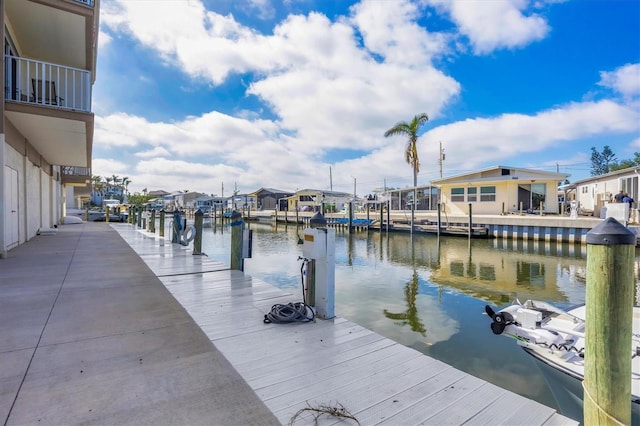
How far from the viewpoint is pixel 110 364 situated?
2.44 m

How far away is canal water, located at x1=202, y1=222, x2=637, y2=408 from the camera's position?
14.4 ft

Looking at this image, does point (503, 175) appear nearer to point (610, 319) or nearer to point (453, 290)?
point (453, 290)

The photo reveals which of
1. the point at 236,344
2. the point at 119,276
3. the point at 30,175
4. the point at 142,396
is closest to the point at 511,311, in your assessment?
the point at 236,344

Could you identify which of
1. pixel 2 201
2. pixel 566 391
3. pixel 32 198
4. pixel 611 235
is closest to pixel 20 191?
pixel 32 198

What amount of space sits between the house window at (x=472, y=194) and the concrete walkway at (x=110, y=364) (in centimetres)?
2361

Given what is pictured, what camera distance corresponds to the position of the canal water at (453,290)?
439 centimetres

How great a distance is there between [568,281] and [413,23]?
9443 mm

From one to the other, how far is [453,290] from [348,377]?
22.1ft

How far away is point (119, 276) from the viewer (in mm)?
5523

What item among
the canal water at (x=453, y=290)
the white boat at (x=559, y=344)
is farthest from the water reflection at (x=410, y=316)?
the white boat at (x=559, y=344)

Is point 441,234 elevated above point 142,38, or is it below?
below

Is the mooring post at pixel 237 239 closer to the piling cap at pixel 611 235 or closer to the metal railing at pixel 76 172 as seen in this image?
the piling cap at pixel 611 235

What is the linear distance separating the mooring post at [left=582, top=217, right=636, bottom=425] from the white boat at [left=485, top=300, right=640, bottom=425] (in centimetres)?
166

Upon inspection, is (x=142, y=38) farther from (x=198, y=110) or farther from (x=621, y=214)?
(x=621, y=214)
